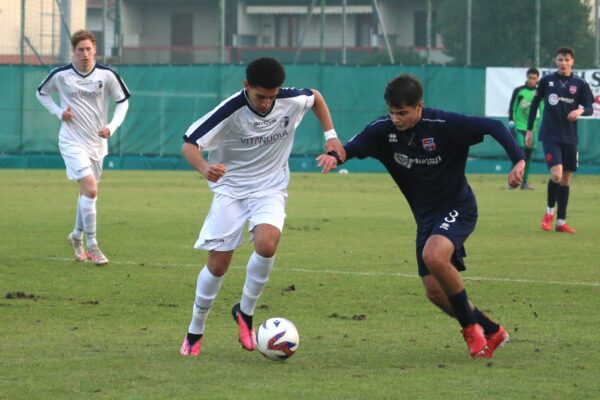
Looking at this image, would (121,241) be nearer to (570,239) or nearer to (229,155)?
(570,239)

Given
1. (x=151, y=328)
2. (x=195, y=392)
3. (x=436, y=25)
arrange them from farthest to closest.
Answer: (x=436, y=25)
(x=151, y=328)
(x=195, y=392)

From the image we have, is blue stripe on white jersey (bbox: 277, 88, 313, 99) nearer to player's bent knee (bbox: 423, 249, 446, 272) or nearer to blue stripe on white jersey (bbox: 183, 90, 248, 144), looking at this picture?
blue stripe on white jersey (bbox: 183, 90, 248, 144)

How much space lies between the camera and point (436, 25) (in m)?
30.9

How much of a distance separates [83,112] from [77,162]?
0.60 meters

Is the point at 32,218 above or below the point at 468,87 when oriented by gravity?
below

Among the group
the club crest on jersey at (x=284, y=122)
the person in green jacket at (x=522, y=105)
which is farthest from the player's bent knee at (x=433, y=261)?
the person in green jacket at (x=522, y=105)

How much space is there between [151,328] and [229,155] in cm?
137

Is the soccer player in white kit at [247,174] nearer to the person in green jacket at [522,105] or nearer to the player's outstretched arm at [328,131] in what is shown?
the player's outstretched arm at [328,131]

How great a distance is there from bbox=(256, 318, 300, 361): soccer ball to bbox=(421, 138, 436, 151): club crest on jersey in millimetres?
1313

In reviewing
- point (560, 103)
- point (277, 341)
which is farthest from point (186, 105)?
point (277, 341)

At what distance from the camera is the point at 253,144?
25.8 feet

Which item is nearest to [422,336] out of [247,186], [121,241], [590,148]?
[247,186]

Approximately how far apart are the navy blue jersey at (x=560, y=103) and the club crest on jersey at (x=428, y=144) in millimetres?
8833

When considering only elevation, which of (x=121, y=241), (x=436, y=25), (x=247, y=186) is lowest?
(x=121, y=241)
